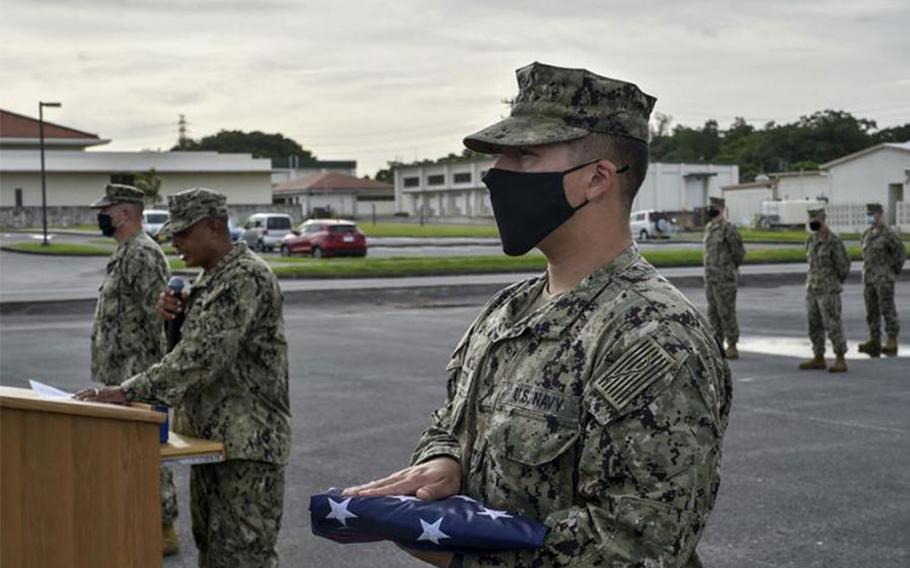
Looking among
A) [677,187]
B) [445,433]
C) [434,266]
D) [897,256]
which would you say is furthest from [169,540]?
[677,187]

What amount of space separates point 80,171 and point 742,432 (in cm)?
6866

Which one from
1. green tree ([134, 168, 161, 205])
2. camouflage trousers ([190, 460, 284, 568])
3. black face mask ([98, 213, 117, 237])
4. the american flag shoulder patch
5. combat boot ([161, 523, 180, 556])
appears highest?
green tree ([134, 168, 161, 205])

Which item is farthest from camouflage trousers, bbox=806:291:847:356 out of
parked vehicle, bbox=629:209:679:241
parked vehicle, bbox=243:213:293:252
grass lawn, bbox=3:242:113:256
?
parked vehicle, bbox=629:209:679:241

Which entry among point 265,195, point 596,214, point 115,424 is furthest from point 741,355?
point 265,195

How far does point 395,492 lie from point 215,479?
249cm

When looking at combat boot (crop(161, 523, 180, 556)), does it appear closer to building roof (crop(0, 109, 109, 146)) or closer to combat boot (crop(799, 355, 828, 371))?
combat boot (crop(799, 355, 828, 371))

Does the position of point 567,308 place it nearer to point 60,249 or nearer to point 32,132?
point 60,249

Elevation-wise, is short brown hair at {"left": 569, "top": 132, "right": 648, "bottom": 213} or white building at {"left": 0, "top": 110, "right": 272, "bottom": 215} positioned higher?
white building at {"left": 0, "top": 110, "right": 272, "bottom": 215}

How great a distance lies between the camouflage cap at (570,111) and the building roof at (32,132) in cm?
7743

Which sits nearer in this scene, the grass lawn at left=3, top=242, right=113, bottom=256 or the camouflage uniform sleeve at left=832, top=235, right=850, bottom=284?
the camouflage uniform sleeve at left=832, top=235, right=850, bottom=284

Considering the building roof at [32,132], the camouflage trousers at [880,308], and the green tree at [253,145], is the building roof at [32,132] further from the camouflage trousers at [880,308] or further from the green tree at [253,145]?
the camouflage trousers at [880,308]

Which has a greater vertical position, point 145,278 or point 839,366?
point 145,278

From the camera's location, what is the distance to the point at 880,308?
1452cm

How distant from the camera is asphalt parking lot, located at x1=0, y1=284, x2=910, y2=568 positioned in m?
6.03
